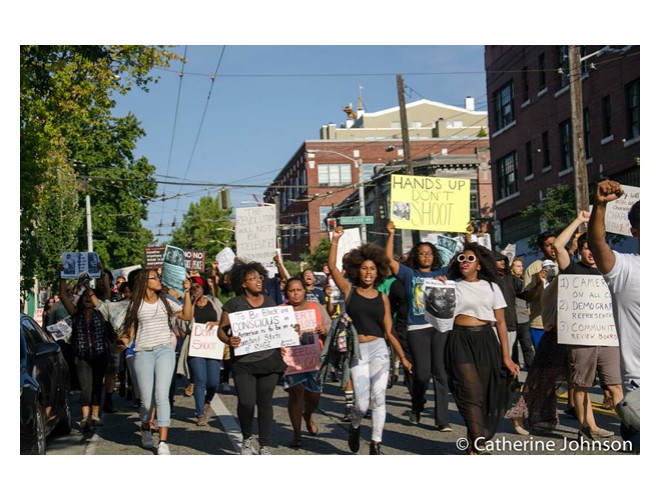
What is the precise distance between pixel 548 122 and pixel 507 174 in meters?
4.89

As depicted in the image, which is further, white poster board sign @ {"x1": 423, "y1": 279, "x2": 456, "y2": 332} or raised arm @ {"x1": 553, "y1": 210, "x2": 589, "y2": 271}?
white poster board sign @ {"x1": 423, "y1": 279, "x2": 456, "y2": 332}

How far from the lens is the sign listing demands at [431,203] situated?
1266cm

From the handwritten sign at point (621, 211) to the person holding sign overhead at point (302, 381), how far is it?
3.32m

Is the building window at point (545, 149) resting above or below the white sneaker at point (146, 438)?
above

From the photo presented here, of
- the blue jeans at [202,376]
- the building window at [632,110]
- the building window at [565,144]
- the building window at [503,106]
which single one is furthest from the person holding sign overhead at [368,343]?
the building window at [503,106]

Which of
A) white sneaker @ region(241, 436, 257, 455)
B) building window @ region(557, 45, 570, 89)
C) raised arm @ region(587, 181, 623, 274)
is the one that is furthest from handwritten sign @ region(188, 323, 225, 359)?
building window @ region(557, 45, 570, 89)

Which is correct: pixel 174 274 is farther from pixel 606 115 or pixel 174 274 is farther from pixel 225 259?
pixel 606 115

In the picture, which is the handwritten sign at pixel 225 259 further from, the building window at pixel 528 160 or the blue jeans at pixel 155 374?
the building window at pixel 528 160

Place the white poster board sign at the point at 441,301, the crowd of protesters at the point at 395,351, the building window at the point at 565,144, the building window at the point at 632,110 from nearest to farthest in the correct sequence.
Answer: the crowd of protesters at the point at 395,351 < the white poster board sign at the point at 441,301 < the building window at the point at 632,110 < the building window at the point at 565,144

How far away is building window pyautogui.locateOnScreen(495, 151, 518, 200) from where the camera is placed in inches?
1469

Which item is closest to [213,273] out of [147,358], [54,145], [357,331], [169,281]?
[169,281]

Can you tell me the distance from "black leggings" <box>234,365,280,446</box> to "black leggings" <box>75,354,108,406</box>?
3.30 metres

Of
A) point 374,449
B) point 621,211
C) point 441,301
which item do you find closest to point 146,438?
point 374,449

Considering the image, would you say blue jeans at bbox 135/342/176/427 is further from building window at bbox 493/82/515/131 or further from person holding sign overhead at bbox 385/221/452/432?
building window at bbox 493/82/515/131
